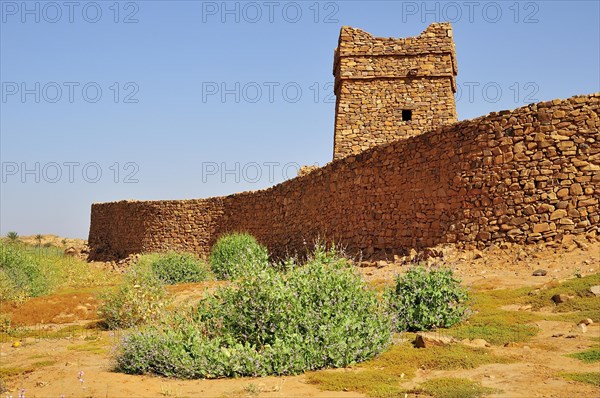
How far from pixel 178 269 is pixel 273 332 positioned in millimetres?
10797

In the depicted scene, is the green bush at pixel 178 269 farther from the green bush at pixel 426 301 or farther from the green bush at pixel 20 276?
the green bush at pixel 426 301

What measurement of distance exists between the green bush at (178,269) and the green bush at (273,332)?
9.54 meters

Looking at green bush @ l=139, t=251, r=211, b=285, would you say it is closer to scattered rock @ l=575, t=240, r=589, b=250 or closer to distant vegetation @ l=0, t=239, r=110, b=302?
distant vegetation @ l=0, t=239, r=110, b=302

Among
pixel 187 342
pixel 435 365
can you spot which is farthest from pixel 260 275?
pixel 435 365

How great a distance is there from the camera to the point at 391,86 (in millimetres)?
20703

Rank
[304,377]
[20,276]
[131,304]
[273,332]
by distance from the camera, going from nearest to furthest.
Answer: [304,377] < [273,332] < [131,304] < [20,276]

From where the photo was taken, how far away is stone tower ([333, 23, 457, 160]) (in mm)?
20453

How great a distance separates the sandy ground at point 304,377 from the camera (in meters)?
5.43

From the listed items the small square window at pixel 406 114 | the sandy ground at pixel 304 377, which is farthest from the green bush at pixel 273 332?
the small square window at pixel 406 114

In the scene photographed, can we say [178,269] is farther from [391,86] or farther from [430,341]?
[430,341]

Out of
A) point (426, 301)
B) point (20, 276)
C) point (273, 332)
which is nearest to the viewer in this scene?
point (273, 332)

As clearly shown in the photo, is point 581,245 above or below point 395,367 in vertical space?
above

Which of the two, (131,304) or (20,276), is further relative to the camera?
(20,276)

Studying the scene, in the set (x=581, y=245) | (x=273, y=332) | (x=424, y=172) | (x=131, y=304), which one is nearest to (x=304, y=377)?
(x=273, y=332)
